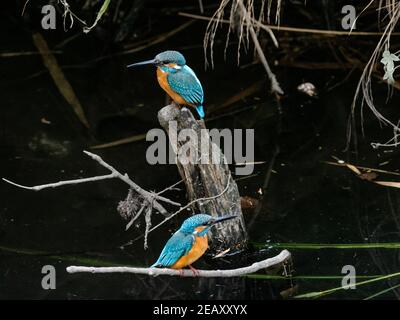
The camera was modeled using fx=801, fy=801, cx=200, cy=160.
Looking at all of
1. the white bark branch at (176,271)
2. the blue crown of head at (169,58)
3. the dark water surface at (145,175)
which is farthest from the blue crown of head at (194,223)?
the blue crown of head at (169,58)

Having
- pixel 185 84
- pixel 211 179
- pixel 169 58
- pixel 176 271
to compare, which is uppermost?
pixel 169 58

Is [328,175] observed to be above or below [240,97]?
below

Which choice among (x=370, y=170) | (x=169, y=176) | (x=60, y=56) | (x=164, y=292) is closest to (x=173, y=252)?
(x=164, y=292)

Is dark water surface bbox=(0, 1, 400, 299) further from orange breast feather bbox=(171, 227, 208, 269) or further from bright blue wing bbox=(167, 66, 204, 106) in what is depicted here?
bright blue wing bbox=(167, 66, 204, 106)

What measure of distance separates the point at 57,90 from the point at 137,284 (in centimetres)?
288

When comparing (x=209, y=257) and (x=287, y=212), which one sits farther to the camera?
(x=287, y=212)

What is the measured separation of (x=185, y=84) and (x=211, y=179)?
558 millimetres

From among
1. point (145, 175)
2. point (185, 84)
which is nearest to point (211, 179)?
point (185, 84)

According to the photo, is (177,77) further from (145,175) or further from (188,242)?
(145,175)

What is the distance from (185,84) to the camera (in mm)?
4391

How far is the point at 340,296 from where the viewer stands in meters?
4.12

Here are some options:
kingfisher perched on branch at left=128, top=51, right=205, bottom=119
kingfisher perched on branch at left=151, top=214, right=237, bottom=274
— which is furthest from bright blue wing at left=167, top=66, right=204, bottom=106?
kingfisher perched on branch at left=151, top=214, right=237, bottom=274

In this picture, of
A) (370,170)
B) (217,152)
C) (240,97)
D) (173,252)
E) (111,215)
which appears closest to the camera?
(173,252)

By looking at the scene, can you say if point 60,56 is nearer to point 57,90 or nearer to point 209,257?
point 57,90
